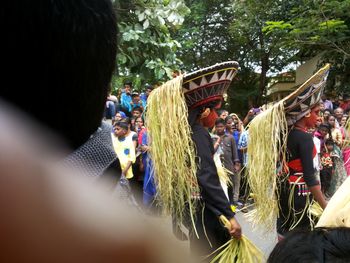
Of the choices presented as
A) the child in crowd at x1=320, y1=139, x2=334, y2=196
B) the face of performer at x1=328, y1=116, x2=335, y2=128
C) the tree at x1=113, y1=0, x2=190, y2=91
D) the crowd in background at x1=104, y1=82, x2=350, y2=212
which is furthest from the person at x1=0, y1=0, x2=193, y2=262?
the face of performer at x1=328, y1=116, x2=335, y2=128

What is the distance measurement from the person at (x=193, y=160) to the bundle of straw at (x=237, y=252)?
0.19 ft

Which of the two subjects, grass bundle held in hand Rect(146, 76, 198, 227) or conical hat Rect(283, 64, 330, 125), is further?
conical hat Rect(283, 64, 330, 125)

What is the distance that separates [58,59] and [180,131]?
2.57 meters

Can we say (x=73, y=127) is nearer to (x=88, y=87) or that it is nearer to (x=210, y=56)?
(x=88, y=87)

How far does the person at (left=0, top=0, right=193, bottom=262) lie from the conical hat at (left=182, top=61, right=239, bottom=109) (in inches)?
92.8

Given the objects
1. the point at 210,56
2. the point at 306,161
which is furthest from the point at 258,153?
the point at 210,56

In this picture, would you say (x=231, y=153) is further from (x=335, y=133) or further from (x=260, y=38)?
(x=260, y=38)

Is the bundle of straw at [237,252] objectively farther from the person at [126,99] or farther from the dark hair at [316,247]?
the person at [126,99]

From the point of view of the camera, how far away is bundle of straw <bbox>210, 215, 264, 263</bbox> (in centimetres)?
295

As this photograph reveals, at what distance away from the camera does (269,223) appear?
3432 millimetres

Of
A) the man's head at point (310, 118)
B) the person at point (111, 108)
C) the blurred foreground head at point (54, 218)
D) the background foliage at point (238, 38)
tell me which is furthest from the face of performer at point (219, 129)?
the blurred foreground head at point (54, 218)

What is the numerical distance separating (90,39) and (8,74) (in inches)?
4.4

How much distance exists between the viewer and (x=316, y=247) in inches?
48.4

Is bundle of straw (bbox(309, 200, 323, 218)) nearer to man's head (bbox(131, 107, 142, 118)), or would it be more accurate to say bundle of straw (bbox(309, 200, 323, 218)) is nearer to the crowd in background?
the crowd in background
